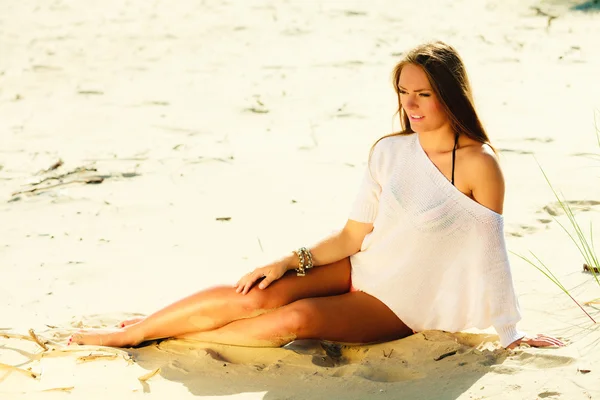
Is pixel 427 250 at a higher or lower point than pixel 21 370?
higher

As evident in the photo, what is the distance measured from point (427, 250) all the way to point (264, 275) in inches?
25.3

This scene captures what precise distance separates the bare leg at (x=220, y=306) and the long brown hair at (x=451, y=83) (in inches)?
29.0

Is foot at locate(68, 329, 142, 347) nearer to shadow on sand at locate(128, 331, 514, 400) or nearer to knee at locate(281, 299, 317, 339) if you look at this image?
shadow on sand at locate(128, 331, 514, 400)

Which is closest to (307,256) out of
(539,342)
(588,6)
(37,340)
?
(539,342)

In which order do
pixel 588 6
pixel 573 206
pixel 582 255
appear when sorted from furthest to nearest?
pixel 588 6 < pixel 573 206 < pixel 582 255

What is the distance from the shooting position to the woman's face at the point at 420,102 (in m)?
3.50

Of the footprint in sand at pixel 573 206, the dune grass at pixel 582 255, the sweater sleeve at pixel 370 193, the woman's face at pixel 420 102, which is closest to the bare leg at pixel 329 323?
the sweater sleeve at pixel 370 193

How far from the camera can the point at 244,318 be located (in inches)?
146

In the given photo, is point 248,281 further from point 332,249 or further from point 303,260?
point 332,249

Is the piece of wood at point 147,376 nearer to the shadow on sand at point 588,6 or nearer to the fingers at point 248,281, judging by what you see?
the fingers at point 248,281

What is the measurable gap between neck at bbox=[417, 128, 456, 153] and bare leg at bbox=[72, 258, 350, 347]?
58cm

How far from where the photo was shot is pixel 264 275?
12.1 ft

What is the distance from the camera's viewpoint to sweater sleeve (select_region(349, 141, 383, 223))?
3691 mm

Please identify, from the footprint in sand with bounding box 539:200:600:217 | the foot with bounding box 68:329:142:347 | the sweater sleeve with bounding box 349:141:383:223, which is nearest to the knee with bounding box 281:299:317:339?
the sweater sleeve with bounding box 349:141:383:223
